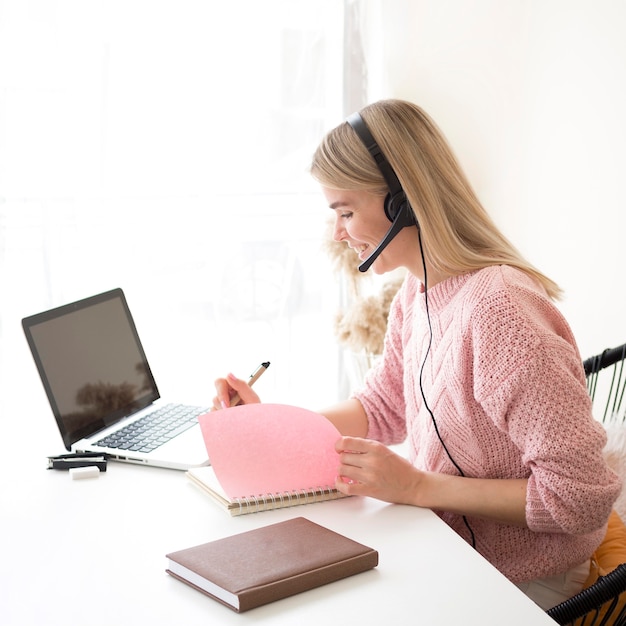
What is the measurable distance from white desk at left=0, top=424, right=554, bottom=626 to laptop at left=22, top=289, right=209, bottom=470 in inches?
3.4

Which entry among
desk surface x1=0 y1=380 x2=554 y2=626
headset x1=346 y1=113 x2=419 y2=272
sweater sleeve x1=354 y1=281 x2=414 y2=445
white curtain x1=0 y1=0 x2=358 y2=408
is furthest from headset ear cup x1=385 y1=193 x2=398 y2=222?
white curtain x1=0 y1=0 x2=358 y2=408

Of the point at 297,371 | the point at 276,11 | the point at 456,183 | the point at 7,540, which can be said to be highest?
the point at 276,11

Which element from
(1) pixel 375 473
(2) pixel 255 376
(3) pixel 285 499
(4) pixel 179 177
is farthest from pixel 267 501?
(4) pixel 179 177

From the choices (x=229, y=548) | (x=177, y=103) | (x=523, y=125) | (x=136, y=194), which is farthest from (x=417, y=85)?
(x=229, y=548)

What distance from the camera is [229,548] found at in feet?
3.17

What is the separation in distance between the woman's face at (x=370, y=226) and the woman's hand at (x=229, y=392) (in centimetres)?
32

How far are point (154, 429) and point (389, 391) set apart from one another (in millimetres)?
466

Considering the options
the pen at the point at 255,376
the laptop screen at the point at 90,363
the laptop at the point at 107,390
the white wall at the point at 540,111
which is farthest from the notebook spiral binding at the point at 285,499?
the white wall at the point at 540,111

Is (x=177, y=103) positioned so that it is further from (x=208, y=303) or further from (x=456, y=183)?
(x=456, y=183)

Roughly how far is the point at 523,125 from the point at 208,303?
116cm

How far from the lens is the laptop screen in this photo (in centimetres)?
138

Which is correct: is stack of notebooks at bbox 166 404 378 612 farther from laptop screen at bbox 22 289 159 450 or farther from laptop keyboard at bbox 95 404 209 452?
laptop screen at bbox 22 289 159 450

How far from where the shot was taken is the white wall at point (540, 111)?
2143 mm

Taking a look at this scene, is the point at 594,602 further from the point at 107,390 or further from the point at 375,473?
the point at 107,390
